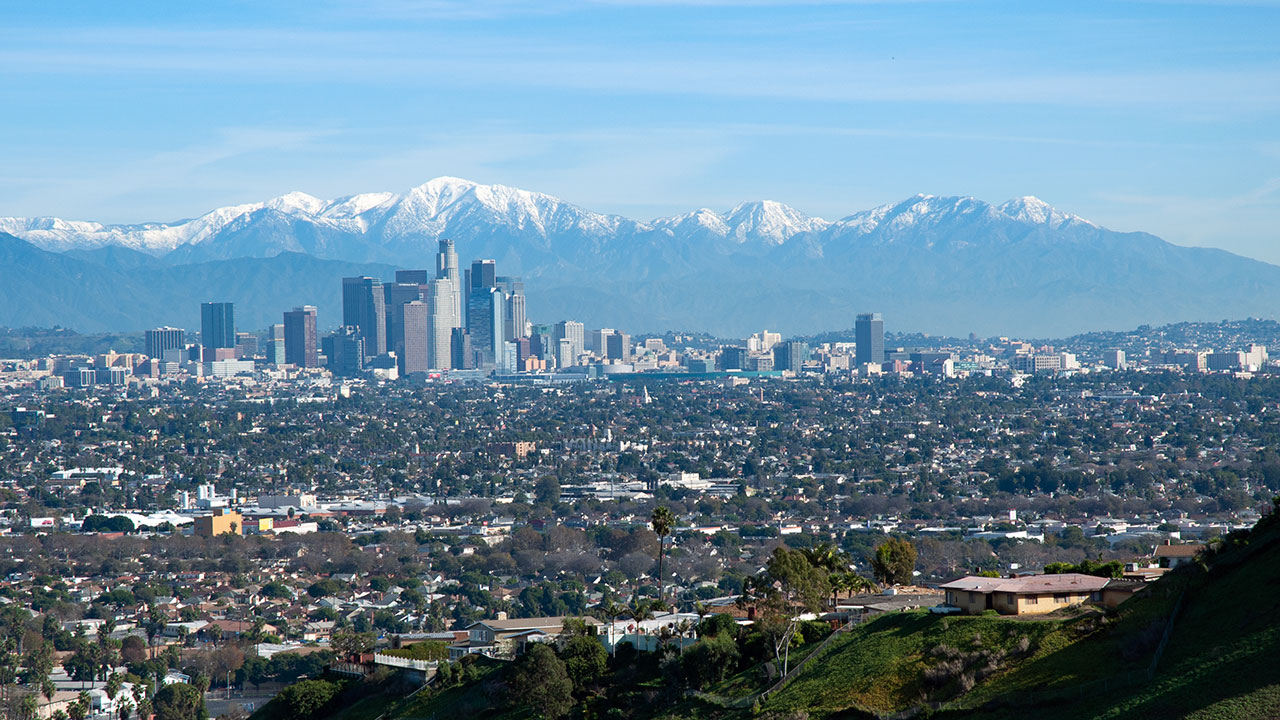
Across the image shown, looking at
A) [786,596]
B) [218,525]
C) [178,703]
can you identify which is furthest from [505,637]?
[218,525]

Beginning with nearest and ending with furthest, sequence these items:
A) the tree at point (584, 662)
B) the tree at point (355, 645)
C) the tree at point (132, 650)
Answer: the tree at point (584, 662)
the tree at point (355, 645)
the tree at point (132, 650)

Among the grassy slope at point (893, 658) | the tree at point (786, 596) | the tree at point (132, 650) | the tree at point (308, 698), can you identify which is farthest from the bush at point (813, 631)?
the tree at point (132, 650)

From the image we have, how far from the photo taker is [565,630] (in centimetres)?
4062

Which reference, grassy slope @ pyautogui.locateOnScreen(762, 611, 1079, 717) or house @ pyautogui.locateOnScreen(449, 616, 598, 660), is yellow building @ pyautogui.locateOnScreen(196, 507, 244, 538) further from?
grassy slope @ pyautogui.locateOnScreen(762, 611, 1079, 717)

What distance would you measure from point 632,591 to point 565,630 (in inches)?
1601

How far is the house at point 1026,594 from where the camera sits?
3141 centimetres

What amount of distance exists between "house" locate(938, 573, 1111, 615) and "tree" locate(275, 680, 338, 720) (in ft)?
54.9

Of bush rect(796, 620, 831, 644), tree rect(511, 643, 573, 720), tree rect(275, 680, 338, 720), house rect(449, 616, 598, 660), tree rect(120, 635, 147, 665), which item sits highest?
bush rect(796, 620, 831, 644)

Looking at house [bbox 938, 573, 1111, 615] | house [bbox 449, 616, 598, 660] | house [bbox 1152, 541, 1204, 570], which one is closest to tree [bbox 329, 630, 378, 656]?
house [bbox 449, 616, 598, 660]

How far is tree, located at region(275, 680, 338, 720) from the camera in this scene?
43.1 meters

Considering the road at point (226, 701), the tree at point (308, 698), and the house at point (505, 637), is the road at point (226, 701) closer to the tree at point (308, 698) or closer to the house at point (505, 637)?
the house at point (505, 637)

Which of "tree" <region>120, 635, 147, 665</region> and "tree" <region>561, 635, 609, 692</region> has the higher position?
"tree" <region>561, 635, 609, 692</region>

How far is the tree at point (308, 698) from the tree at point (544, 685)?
8.29 metres

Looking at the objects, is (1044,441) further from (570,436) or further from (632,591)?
(632,591)
